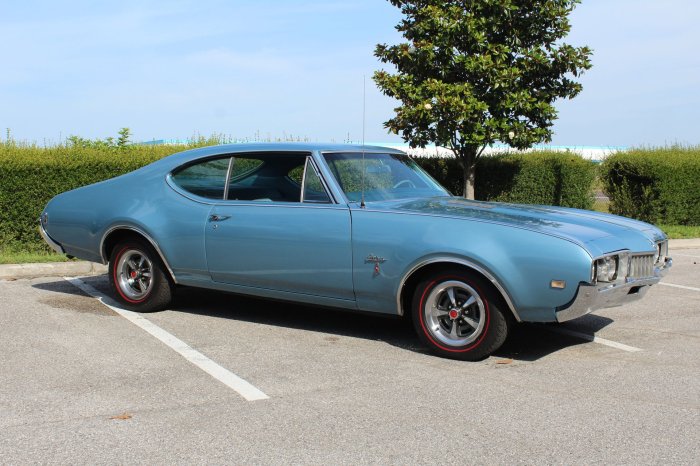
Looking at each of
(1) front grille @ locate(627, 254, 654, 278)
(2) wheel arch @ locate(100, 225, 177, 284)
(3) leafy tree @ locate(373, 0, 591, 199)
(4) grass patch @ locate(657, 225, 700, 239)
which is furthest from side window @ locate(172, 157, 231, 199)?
(4) grass patch @ locate(657, 225, 700, 239)

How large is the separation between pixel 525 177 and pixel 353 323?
953 centimetres

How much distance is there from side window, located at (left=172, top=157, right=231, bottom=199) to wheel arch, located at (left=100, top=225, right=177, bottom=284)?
547 millimetres

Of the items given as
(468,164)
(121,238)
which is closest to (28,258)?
(121,238)

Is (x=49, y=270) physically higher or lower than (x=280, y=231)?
lower

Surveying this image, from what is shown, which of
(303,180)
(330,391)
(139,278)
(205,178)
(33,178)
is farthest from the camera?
(33,178)

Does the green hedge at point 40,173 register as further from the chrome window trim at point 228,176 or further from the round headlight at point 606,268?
the round headlight at point 606,268

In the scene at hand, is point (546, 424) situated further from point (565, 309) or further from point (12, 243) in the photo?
point (12, 243)

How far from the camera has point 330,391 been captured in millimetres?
5207

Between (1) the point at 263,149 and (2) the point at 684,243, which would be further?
(2) the point at 684,243

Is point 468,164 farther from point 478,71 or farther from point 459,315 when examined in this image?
point 459,315

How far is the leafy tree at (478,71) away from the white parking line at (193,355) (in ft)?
23.6

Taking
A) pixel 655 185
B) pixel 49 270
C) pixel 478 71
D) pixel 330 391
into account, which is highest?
pixel 478 71

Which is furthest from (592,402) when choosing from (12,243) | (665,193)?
(665,193)

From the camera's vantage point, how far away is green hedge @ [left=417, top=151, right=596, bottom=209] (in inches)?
615
